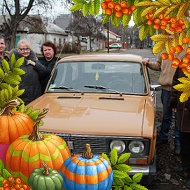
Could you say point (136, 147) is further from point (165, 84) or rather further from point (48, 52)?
point (48, 52)

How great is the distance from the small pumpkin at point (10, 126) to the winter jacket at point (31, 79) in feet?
9.75

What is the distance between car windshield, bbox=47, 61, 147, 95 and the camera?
3992 mm

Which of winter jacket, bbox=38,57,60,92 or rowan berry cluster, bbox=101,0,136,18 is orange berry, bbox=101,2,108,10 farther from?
winter jacket, bbox=38,57,60,92

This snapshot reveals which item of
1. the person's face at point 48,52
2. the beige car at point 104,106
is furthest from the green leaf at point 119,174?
the person's face at point 48,52

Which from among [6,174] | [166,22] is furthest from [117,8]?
[6,174]

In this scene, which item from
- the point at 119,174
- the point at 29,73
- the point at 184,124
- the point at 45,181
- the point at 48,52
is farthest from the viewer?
the point at 48,52

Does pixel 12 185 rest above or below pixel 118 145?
above

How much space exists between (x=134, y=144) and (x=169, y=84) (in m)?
2.01

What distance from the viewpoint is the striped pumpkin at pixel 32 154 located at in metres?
0.94

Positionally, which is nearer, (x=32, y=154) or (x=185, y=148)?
(x=32, y=154)

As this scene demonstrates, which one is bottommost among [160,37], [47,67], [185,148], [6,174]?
[185,148]

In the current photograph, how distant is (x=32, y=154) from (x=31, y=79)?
3.24 meters

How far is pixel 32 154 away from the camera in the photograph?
94 centimetres

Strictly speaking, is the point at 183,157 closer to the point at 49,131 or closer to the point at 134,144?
the point at 134,144
